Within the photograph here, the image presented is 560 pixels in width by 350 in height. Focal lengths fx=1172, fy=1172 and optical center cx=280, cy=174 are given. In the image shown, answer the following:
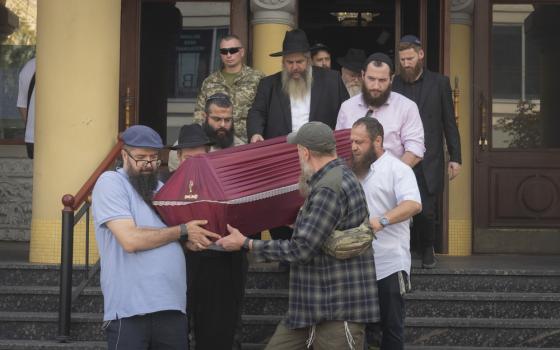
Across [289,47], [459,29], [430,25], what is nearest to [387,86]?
[289,47]

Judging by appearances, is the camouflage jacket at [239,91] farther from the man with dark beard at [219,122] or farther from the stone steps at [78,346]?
the stone steps at [78,346]

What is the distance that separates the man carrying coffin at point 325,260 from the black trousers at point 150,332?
0.47 metres

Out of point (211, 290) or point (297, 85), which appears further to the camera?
point (297, 85)

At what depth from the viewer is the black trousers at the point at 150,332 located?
584 centimetres

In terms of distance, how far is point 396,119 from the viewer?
775cm

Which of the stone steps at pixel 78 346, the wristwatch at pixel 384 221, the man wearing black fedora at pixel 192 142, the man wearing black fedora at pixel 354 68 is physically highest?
the man wearing black fedora at pixel 354 68

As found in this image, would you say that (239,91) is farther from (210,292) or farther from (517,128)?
(517,128)

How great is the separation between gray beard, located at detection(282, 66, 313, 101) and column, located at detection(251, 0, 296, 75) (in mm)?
2154

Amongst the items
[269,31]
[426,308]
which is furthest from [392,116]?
[269,31]

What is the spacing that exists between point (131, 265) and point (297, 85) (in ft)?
8.72

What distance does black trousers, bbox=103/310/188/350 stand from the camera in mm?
5836

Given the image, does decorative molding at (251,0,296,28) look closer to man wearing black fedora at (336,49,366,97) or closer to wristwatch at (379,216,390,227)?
man wearing black fedora at (336,49,366,97)

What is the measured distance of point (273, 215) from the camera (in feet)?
21.1

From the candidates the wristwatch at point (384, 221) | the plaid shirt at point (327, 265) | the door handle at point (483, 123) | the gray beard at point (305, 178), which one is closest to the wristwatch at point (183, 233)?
the plaid shirt at point (327, 265)
